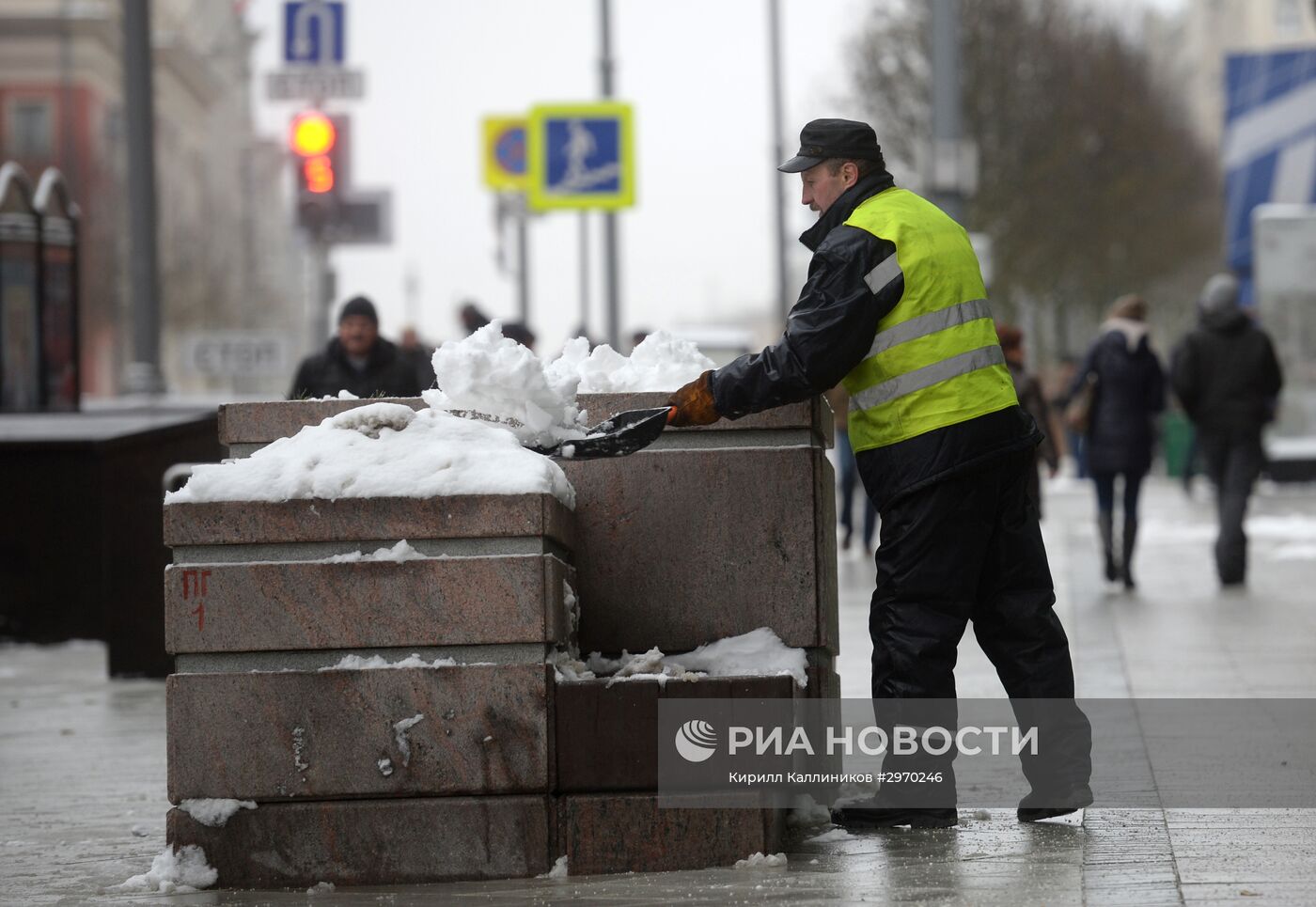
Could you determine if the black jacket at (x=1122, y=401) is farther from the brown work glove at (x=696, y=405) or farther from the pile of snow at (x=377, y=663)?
the pile of snow at (x=377, y=663)

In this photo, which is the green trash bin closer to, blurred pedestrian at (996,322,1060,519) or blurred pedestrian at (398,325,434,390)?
blurred pedestrian at (398,325,434,390)

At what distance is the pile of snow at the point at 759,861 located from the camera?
5.08m

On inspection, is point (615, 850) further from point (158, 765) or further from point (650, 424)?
point (158, 765)

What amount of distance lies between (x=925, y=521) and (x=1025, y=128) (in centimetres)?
3818

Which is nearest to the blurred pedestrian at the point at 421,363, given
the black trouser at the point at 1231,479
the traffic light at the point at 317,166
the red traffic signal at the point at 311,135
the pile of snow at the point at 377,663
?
the traffic light at the point at 317,166

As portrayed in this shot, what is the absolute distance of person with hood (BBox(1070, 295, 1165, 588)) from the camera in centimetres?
1312

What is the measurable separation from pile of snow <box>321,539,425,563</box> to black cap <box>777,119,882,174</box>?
143cm

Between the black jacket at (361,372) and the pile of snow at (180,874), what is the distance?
5177mm

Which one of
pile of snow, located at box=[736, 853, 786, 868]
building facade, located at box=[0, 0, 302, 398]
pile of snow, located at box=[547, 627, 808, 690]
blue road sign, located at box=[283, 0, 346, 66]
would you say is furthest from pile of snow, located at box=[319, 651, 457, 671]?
building facade, located at box=[0, 0, 302, 398]

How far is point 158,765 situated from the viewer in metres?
7.41

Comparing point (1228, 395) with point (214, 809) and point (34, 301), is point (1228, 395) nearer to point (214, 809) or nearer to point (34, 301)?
point (34, 301)

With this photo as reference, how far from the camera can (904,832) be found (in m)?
5.57

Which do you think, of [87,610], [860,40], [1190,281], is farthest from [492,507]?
[1190,281]

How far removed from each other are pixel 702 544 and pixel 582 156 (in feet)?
43.5
